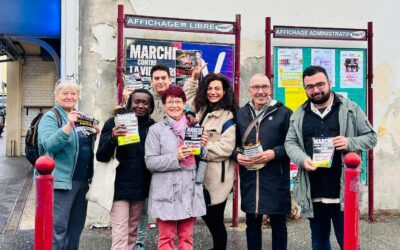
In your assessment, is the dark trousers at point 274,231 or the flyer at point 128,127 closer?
the flyer at point 128,127

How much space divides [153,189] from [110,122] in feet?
2.14

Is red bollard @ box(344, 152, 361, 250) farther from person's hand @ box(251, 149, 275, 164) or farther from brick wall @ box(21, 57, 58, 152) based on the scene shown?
brick wall @ box(21, 57, 58, 152)

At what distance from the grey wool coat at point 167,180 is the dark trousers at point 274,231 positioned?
1.73ft

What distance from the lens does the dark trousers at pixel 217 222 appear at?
3930mm

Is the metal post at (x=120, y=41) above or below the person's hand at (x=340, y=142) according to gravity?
above

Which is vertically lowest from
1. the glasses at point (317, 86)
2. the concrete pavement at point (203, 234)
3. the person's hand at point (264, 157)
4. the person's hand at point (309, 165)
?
the concrete pavement at point (203, 234)

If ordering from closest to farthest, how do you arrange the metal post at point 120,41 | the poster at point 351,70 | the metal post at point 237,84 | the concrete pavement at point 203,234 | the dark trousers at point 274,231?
1. the dark trousers at point 274,231
2. the concrete pavement at point 203,234
3. the metal post at point 120,41
4. the metal post at point 237,84
5. the poster at point 351,70

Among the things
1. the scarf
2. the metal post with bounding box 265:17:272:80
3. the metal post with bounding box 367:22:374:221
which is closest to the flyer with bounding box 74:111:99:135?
→ the scarf

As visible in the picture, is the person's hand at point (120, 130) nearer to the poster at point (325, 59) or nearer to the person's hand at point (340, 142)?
the person's hand at point (340, 142)

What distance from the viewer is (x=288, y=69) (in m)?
5.63

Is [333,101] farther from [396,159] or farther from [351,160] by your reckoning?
[396,159]

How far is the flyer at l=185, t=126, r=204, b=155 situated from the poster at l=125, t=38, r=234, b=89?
1889 millimetres

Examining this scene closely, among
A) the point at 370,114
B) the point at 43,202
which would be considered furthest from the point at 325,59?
the point at 43,202

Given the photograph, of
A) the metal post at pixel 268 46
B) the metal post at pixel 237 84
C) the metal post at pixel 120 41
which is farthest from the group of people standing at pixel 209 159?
the metal post at pixel 268 46
